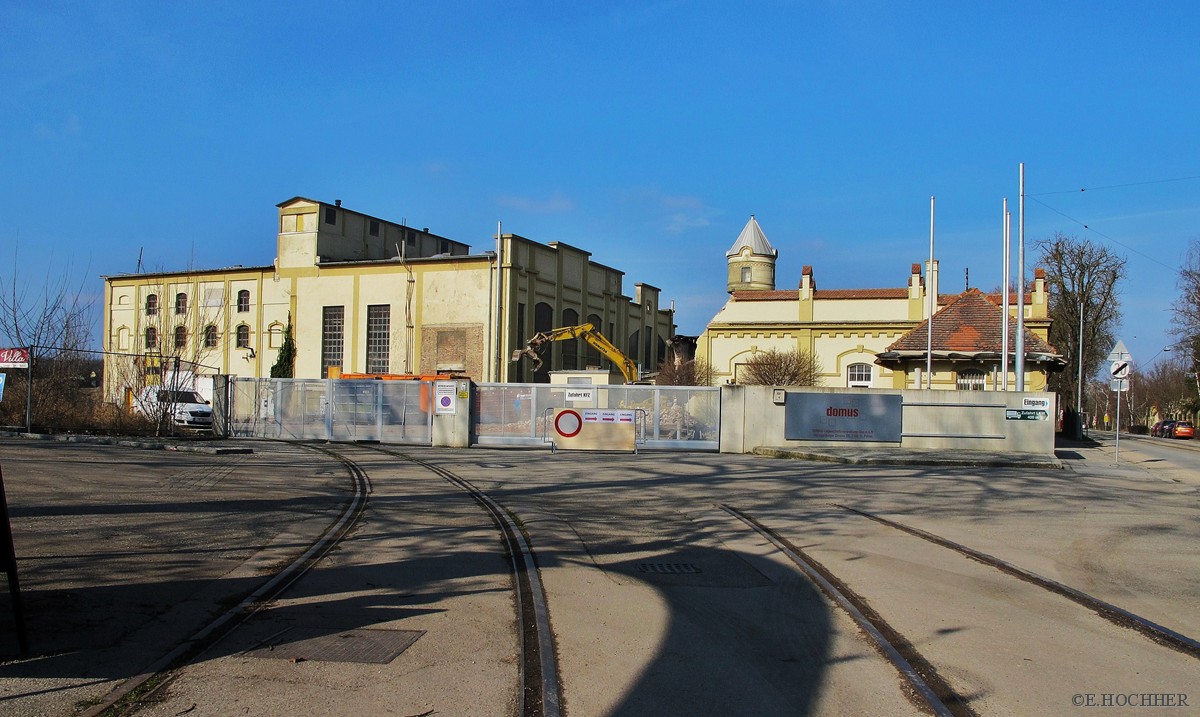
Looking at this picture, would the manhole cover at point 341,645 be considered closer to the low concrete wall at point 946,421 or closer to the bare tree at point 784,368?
the low concrete wall at point 946,421

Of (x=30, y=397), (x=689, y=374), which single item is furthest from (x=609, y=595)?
(x=689, y=374)

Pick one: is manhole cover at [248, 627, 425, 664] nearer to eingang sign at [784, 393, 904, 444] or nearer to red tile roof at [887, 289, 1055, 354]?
eingang sign at [784, 393, 904, 444]

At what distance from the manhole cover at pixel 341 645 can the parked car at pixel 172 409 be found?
23.8 m

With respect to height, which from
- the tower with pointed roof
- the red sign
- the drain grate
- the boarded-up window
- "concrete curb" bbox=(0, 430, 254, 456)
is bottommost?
the drain grate

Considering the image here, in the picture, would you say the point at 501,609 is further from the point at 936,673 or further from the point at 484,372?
the point at 484,372

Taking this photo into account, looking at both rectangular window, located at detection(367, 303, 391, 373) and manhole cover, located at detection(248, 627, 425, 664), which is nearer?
manhole cover, located at detection(248, 627, 425, 664)

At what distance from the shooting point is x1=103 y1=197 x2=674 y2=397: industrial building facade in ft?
174

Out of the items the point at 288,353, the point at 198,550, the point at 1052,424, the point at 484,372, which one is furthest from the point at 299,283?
the point at 198,550

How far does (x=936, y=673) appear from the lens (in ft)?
19.4

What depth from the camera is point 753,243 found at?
77938mm

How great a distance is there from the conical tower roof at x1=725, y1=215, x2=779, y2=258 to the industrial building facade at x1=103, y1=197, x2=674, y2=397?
16.7 metres

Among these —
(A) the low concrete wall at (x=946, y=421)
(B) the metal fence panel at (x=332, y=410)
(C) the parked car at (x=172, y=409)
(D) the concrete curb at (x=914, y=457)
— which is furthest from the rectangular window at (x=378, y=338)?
(D) the concrete curb at (x=914, y=457)

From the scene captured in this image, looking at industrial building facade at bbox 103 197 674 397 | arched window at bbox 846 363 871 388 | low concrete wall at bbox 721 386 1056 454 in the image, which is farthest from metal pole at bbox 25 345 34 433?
arched window at bbox 846 363 871 388

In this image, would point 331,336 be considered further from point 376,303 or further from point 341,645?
point 341,645
